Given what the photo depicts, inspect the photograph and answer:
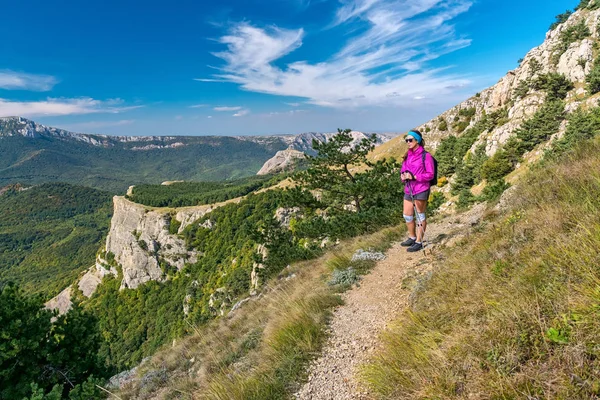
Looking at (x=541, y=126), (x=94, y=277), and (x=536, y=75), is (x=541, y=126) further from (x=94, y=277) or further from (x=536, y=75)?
(x=94, y=277)

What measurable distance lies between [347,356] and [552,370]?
2.36 m

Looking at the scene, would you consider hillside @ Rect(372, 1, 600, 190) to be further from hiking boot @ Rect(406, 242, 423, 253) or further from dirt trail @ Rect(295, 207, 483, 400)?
dirt trail @ Rect(295, 207, 483, 400)

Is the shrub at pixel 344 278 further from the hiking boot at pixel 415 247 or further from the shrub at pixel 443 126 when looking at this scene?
the shrub at pixel 443 126

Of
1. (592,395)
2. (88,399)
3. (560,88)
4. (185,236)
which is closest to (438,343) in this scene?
(592,395)

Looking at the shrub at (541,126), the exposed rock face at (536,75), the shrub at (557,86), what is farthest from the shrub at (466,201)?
the shrub at (557,86)

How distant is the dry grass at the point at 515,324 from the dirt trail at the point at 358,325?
42 cm

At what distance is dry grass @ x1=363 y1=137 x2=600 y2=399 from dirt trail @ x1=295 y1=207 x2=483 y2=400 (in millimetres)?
425

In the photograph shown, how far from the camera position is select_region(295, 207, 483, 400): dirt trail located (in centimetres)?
339

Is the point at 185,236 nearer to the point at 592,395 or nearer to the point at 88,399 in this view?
the point at 88,399

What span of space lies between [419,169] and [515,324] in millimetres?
4791

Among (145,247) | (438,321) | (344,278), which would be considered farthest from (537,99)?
(145,247)

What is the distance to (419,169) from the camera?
673 centimetres

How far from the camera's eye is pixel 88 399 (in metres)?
6.11

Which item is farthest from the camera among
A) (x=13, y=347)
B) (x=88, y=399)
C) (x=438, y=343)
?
(x=13, y=347)
